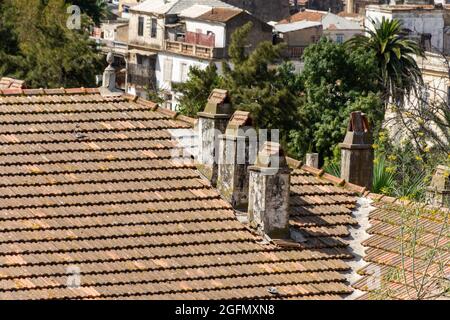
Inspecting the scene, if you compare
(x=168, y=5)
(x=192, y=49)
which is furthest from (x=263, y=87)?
(x=168, y=5)

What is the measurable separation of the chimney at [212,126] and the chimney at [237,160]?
0.27 metres

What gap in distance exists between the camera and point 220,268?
28094 millimetres

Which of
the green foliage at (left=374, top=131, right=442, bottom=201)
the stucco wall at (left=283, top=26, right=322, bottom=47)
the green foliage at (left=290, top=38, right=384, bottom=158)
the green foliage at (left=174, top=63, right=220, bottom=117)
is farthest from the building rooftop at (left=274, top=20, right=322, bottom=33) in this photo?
the green foliage at (left=374, top=131, right=442, bottom=201)

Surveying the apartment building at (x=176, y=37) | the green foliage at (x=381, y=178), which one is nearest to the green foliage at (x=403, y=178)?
the green foliage at (x=381, y=178)

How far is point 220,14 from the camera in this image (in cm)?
9525

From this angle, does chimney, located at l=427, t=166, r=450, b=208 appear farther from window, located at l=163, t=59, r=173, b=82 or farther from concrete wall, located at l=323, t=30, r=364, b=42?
concrete wall, located at l=323, t=30, r=364, b=42

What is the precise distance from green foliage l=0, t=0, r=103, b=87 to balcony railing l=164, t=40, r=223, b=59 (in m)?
21.0

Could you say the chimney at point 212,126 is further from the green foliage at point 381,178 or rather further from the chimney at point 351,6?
the chimney at point 351,6

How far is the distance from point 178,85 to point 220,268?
125 ft

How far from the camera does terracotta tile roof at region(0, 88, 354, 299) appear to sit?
27.3 m

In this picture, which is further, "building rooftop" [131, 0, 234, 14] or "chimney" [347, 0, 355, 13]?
"chimney" [347, 0, 355, 13]

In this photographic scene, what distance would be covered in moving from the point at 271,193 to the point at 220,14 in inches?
2614
